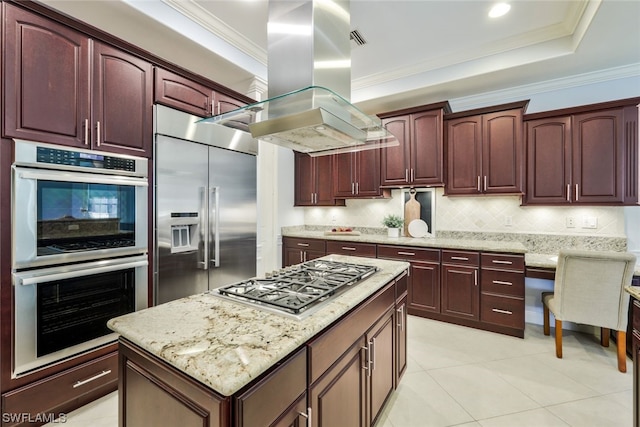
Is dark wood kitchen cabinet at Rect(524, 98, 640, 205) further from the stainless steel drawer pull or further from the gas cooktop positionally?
the stainless steel drawer pull

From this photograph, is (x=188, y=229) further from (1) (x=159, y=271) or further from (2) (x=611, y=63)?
(2) (x=611, y=63)

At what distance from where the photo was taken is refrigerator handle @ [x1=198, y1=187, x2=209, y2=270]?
2.60 m

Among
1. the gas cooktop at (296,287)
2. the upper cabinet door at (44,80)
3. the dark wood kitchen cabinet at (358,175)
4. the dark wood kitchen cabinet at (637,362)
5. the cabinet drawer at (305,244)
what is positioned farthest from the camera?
the cabinet drawer at (305,244)

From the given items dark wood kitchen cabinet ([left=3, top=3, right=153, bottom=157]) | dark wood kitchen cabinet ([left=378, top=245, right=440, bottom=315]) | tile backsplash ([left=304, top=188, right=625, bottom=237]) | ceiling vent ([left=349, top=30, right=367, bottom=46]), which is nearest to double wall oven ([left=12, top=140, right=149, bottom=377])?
A: dark wood kitchen cabinet ([left=3, top=3, right=153, bottom=157])

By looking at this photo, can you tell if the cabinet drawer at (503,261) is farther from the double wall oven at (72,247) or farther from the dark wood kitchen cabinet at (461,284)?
the double wall oven at (72,247)

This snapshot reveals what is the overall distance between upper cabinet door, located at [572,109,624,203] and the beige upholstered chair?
877 millimetres

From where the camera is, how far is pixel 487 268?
120 inches

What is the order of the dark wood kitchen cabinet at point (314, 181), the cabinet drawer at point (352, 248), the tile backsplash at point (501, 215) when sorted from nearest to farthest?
the tile backsplash at point (501, 215)
the cabinet drawer at point (352, 248)
the dark wood kitchen cabinet at point (314, 181)

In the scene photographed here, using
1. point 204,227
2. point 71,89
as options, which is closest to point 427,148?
point 204,227

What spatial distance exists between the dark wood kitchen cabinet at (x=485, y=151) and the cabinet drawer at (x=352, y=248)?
4.06 feet

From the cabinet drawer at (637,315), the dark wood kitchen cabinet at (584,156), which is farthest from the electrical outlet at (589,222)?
the cabinet drawer at (637,315)

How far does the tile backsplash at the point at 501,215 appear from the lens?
3031mm

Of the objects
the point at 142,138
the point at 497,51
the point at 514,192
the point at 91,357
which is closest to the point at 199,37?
the point at 142,138

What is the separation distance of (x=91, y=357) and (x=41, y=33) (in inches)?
83.4
